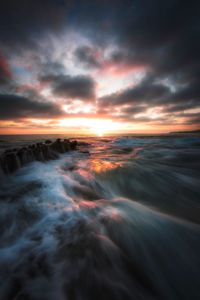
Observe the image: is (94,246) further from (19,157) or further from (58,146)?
(58,146)

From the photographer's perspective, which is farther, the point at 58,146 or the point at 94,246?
the point at 58,146

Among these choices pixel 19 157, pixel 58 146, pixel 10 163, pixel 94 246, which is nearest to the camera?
pixel 94 246

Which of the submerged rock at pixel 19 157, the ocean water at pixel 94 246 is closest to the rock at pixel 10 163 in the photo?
the submerged rock at pixel 19 157

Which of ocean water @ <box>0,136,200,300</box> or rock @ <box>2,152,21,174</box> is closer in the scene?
ocean water @ <box>0,136,200,300</box>

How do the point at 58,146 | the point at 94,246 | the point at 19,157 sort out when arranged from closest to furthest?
1. the point at 94,246
2. the point at 19,157
3. the point at 58,146

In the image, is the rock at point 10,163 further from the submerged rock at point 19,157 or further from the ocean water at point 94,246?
the ocean water at point 94,246

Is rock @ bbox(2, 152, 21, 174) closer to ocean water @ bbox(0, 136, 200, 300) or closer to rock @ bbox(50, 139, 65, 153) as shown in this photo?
ocean water @ bbox(0, 136, 200, 300)

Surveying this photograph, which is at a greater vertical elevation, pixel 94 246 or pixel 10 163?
pixel 10 163

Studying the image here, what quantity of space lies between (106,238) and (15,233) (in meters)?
1.55

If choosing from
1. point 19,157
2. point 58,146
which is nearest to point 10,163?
point 19,157

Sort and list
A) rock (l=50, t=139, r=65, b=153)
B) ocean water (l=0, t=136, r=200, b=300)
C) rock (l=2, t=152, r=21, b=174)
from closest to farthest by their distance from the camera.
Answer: ocean water (l=0, t=136, r=200, b=300), rock (l=2, t=152, r=21, b=174), rock (l=50, t=139, r=65, b=153)

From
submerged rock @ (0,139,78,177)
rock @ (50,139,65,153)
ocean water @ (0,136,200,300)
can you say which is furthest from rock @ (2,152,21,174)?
rock @ (50,139,65,153)

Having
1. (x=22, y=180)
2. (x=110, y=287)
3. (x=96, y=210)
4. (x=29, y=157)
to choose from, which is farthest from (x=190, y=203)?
(x=29, y=157)

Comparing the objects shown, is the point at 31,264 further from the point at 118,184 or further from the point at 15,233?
the point at 118,184
